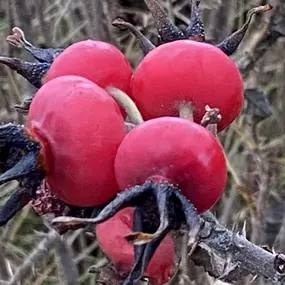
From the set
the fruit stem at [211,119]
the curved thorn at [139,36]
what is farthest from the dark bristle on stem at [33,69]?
the fruit stem at [211,119]

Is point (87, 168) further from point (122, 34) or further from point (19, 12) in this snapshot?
point (122, 34)

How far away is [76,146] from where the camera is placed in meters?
0.80

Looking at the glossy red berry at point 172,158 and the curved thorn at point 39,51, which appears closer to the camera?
the glossy red berry at point 172,158

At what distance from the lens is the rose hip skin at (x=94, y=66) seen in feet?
2.95

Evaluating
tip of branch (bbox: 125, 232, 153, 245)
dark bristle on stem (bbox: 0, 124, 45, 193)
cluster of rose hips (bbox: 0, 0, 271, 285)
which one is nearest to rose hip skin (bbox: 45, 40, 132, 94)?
cluster of rose hips (bbox: 0, 0, 271, 285)

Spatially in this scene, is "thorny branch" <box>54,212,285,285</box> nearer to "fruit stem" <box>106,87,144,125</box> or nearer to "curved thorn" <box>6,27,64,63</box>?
"fruit stem" <box>106,87,144,125</box>

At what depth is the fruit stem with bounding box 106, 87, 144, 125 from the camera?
2.86 ft

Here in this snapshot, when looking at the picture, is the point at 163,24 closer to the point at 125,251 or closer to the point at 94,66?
the point at 94,66

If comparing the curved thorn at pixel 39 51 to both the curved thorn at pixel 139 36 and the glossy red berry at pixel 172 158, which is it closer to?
the curved thorn at pixel 139 36

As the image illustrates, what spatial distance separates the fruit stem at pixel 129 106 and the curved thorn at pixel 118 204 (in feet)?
0.40

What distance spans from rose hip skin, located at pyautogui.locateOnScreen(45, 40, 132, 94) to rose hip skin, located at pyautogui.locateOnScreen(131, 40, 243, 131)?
0.03 meters


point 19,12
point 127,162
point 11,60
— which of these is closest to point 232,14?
point 19,12

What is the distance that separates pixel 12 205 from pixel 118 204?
15 cm

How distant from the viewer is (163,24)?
37.8 inches
